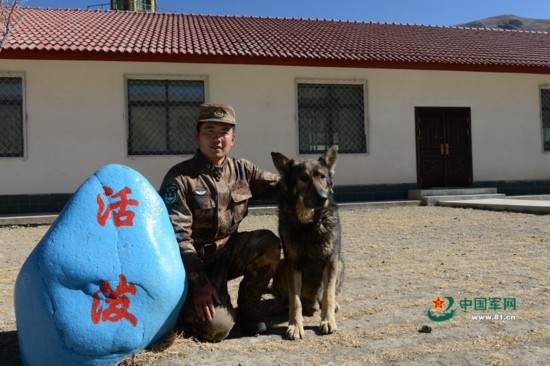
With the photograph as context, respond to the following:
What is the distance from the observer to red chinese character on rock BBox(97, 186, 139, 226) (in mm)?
2477

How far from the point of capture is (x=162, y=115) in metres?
11.5

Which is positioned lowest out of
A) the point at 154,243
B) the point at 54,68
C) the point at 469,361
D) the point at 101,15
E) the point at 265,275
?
the point at 469,361

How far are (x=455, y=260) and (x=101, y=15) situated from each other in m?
13.8

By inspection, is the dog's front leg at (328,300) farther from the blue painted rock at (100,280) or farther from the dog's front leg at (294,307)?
the blue painted rock at (100,280)

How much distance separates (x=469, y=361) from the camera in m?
2.56

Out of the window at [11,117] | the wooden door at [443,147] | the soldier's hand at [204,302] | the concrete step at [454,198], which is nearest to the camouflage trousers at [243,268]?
the soldier's hand at [204,302]

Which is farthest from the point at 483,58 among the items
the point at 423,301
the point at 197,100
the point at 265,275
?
the point at 265,275

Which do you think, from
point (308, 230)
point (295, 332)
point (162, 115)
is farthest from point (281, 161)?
point (162, 115)

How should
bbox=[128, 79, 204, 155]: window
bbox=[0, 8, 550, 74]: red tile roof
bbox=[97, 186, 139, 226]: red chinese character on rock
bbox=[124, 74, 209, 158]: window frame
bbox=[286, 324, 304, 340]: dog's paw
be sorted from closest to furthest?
1. bbox=[97, 186, 139, 226]: red chinese character on rock
2. bbox=[286, 324, 304, 340]: dog's paw
3. bbox=[0, 8, 550, 74]: red tile roof
4. bbox=[124, 74, 209, 158]: window frame
5. bbox=[128, 79, 204, 155]: window

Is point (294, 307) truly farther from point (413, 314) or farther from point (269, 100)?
point (269, 100)

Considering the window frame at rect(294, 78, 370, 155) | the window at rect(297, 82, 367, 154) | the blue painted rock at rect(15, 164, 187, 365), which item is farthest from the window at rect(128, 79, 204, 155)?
the blue painted rock at rect(15, 164, 187, 365)

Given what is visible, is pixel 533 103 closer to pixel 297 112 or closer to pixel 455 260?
pixel 297 112

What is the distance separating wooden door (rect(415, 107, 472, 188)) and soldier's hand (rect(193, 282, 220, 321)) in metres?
11.4

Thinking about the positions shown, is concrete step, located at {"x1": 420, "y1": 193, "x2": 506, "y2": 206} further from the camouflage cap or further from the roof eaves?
the camouflage cap
